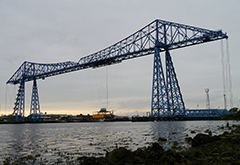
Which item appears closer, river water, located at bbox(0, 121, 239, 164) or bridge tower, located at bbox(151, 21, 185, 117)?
river water, located at bbox(0, 121, 239, 164)

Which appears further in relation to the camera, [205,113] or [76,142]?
[205,113]

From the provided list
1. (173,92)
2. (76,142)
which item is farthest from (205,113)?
(76,142)

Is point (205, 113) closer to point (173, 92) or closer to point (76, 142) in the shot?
point (173, 92)

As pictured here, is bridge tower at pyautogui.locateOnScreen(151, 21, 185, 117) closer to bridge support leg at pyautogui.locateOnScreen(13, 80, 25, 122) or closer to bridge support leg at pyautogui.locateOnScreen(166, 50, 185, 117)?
bridge support leg at pyautogui.locateOnScreen(166, 50, 185, 117)

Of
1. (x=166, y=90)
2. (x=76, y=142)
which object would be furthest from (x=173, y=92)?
(x=76, y=142)

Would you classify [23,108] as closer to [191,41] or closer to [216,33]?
[191,41]

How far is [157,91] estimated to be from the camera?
73.8 metres

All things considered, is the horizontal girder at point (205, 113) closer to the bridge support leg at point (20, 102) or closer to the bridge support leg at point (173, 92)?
the bridge support leg at point (173, 92)

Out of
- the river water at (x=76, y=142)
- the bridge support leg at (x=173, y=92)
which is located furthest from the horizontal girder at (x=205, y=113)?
the river water at (x=76, y=142)

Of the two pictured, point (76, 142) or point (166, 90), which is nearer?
point (76, 142)

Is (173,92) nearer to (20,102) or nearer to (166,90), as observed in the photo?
(166,90)

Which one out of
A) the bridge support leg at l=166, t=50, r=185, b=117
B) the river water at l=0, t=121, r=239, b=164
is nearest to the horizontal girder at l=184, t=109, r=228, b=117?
the bridge support leg at l=166, t=50, r=185, b=117

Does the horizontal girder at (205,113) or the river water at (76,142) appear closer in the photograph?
the river water at (76,142)

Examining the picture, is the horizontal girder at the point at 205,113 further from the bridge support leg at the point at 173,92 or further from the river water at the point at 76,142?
the river water at the point at 76,142
